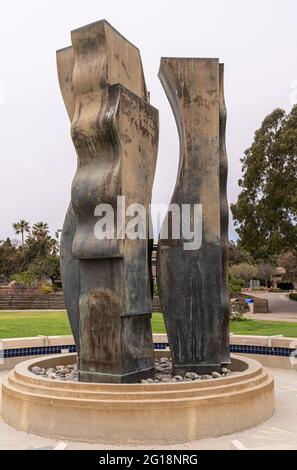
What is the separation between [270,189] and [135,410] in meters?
23.8

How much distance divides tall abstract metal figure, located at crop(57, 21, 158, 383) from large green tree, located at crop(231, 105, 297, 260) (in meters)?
20.4

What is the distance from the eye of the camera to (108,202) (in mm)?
6594

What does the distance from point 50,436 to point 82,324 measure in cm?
141

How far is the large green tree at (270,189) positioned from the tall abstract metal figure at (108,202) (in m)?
20.4

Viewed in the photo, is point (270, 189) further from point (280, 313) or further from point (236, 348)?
point (236, 348)

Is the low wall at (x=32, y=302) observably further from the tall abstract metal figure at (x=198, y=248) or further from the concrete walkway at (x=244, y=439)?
the concrete walkway at (x=244, y=439)

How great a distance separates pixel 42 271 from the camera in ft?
172

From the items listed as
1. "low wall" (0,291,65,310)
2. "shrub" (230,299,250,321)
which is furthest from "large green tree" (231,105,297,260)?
"low wall" (0,291,65,310)

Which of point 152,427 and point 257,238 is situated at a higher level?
point 257,238

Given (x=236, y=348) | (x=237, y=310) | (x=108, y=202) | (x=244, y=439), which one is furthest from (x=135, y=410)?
(x=237, y=310)

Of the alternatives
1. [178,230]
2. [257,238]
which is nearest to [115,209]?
[178,230]

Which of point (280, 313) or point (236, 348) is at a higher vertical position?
point (236, 348)
